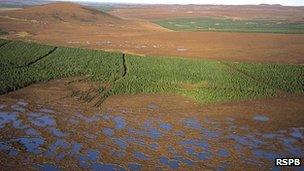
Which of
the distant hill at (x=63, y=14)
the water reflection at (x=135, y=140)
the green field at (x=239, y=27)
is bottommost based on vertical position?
the water reflection at (x=135, y=140)

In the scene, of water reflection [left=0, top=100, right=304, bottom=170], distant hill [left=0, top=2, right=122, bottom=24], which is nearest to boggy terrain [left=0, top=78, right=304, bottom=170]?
water reflection [left=0, top=100, right=304, bottom=170]

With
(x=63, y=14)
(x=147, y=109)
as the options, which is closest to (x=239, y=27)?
(x=63, y=14)

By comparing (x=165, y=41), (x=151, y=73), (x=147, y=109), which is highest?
(x=165, y=41)

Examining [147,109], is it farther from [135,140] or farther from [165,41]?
[165,41]

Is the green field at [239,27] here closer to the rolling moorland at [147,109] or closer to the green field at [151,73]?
the rolling moorland at [147,109]

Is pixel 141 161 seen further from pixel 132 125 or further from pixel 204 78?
pixel 204 78

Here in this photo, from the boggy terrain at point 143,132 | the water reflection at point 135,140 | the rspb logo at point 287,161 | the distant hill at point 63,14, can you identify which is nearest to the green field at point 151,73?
the boggy terrain at point 143,132

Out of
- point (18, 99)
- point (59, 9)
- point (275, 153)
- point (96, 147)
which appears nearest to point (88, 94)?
point (18, 99)
